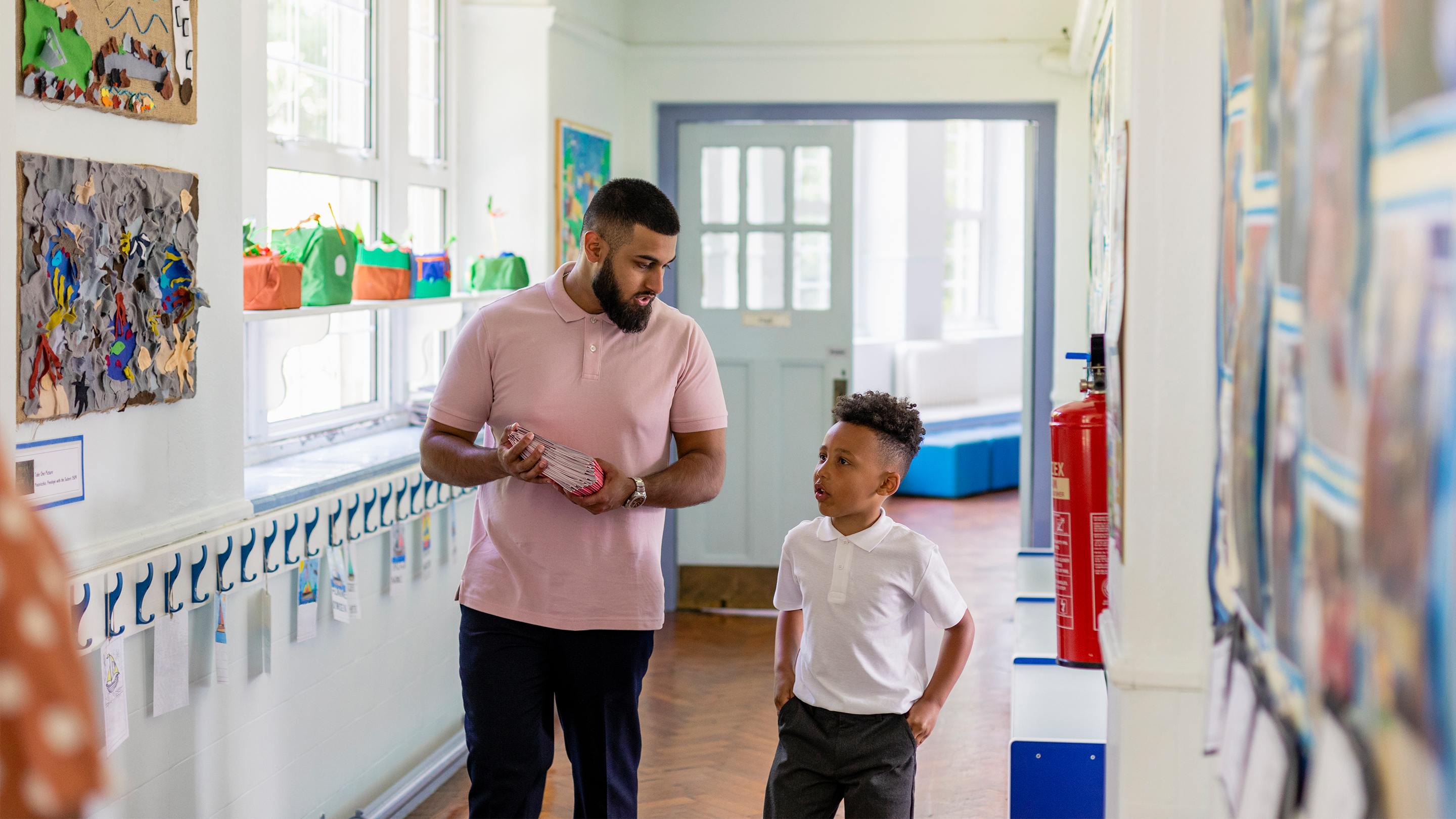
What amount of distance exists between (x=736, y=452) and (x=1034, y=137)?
198 cm

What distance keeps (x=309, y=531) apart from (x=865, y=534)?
151cm

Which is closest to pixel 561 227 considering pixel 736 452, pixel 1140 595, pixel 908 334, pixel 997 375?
pixel 736 452

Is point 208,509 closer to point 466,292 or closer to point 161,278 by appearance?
point 161,278

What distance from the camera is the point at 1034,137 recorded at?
215 inches

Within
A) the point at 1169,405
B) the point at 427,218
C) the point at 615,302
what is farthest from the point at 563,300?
the point at 427,218

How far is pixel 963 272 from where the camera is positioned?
12188 mm

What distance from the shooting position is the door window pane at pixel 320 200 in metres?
3.50

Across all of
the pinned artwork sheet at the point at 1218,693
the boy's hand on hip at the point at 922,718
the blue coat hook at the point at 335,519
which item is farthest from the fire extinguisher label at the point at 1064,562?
the blue coat hook at the point at 335,519

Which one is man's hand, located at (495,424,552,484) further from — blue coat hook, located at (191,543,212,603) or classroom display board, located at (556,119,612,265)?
classroom display board, located at (556,119,612,265)

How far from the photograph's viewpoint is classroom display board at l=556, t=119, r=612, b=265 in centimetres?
479

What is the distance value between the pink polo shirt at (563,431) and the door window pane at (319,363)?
93cm

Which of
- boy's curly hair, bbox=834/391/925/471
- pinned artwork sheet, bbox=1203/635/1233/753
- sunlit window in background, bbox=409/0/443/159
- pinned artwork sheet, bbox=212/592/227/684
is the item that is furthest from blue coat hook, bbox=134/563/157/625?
sunlit window in background, bbox=409/0/443/159

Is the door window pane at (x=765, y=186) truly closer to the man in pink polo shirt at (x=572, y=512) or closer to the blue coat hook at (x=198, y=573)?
the man in pink polo shirt at (x=572, y=512)

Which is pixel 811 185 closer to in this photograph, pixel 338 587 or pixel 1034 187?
pixel 1034 187
